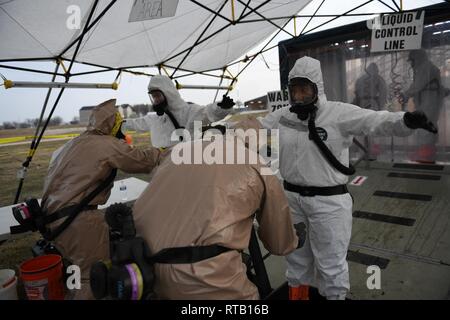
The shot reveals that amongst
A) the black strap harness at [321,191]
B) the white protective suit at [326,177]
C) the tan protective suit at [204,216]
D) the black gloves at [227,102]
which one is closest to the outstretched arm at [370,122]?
the white protective suit at [326,177]

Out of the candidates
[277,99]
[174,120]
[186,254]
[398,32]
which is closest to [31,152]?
[174,120]

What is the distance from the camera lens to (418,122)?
1753 millimetres

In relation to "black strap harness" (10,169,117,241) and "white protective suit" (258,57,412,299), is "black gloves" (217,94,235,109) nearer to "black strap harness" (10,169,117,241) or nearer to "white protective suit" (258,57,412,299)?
"white protective suit" (258,57,412,299)

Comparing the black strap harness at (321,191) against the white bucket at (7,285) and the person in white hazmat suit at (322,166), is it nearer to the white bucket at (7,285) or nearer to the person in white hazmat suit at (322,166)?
the person in white hazmat suit at (322,166)

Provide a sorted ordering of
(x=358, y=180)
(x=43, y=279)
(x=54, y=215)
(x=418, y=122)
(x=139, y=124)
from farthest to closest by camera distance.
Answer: (x=358, y=180)
(x=139, y=124)
(x=54, y=215)
(x=43, y=279)
(x=418, y=122)

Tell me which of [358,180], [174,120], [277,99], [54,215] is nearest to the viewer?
[54,215]

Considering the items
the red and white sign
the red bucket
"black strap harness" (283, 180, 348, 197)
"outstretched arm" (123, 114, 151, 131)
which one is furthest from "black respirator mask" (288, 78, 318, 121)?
the red and white sign

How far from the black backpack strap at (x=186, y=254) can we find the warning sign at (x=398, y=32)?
4246 mm

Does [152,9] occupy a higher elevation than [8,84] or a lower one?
higher

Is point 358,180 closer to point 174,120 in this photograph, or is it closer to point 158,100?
point 174,120

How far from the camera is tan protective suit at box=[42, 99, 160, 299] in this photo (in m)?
2.29

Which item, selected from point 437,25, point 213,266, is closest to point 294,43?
point 437,25

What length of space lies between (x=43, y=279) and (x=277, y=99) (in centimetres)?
357
